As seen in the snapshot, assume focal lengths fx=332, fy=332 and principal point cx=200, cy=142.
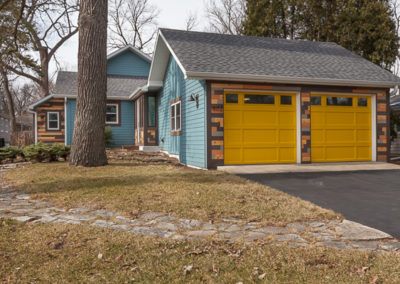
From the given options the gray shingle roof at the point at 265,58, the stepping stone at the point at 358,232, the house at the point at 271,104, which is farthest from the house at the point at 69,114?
the stepping stone at the point at 358,232

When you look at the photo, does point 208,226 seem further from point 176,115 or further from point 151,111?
point 151,111

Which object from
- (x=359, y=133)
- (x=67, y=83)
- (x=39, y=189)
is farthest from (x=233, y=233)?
(x=67, y=83)

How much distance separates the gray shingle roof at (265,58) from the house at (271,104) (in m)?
0.04

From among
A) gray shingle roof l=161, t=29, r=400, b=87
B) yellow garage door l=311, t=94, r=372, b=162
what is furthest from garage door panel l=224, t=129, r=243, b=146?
yellow garage door l=311, t=94, r=372, b=162

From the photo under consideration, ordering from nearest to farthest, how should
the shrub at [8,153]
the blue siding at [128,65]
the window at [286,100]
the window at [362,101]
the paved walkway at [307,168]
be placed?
the paved walkway at [307,168] < the window at [286,100] < the window at [362,101] < the shrub at [8,153] < the blue siding at [128,65]

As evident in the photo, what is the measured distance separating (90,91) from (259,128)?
4910mm

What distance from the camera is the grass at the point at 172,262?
269 cm

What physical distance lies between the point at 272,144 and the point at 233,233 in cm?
651

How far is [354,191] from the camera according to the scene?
6.11 meters

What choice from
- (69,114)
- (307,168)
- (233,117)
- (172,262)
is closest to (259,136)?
(233,117)

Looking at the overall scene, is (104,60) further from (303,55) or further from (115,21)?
(115,21)

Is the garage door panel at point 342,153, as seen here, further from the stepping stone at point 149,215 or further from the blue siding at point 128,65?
the blue siding at point 128,65

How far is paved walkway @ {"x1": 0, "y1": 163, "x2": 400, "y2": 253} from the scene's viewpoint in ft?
11.3

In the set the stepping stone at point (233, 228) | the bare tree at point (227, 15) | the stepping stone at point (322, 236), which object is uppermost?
the bare tree at point (227, 15)
